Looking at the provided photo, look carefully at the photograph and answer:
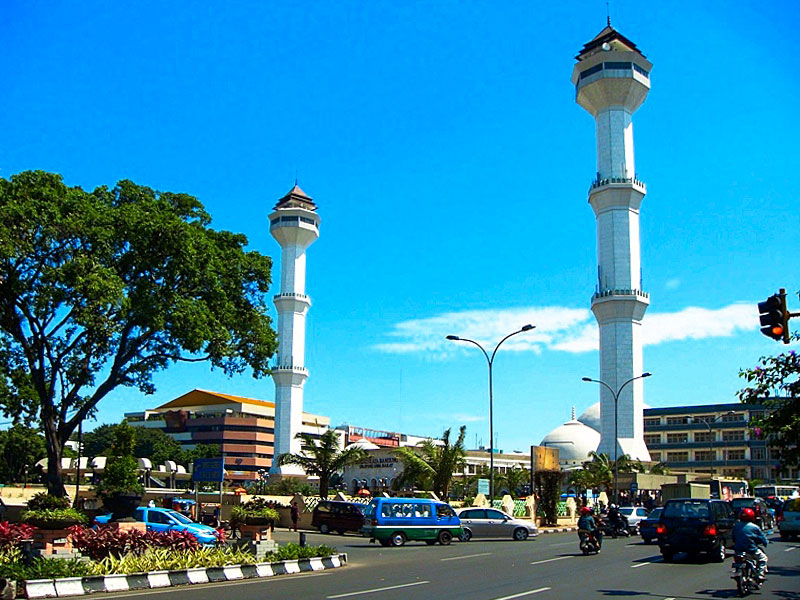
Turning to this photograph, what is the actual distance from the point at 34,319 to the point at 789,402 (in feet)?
87.5

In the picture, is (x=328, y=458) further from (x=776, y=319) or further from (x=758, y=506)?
(x=776, y=319)

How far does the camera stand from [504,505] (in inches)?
1790

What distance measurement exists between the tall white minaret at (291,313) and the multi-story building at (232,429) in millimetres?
16055

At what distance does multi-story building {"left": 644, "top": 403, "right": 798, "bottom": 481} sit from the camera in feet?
359

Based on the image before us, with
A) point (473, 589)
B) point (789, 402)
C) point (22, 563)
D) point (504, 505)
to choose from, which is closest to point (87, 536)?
point (22, 563)

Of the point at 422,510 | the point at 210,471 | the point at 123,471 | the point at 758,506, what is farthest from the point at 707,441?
the point at 210,471

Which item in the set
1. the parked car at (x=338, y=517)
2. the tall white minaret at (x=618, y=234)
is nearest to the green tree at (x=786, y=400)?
the parked car at (x=338, y=517)

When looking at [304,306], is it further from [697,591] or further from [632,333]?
[697,591]

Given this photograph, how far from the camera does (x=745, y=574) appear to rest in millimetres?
15453

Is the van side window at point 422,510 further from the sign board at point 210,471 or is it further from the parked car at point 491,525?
the sign board at point 210,471

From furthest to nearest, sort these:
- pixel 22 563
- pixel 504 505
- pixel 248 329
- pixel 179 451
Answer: pixel 179 451
pixel 504 505
pixel 248 329
pixel 22 563

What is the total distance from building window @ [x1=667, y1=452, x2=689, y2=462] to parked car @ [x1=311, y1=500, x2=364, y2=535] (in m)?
86.3

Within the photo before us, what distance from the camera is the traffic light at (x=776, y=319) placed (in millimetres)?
15727

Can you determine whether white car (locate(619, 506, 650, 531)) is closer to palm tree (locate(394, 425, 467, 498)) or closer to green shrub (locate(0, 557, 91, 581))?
palm tree (locate(394, 425, 467, 498))
